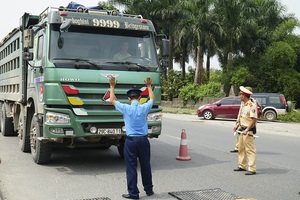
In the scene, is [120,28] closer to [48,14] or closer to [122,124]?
[48,14]

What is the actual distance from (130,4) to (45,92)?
37.2m

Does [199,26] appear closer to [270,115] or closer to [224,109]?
[224,109]

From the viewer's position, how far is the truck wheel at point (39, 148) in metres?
7.89

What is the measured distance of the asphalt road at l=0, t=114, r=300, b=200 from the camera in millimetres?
6277

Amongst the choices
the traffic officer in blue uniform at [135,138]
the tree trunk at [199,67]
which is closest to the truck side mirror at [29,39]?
the traffic officer in blue uniform at [135,138]

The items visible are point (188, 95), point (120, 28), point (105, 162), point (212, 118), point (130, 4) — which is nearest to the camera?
point (120, 28)

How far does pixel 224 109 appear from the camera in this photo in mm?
23859

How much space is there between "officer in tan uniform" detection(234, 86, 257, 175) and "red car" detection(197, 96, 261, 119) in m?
15.6

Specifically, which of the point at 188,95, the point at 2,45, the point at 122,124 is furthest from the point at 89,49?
the point at 188,95

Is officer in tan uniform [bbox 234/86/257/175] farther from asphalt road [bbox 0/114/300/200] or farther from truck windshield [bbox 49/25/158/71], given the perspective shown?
truck windshield [bbox 49/25/158/71]

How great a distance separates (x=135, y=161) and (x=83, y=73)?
6.98 ft

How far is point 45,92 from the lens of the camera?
723 centimetres

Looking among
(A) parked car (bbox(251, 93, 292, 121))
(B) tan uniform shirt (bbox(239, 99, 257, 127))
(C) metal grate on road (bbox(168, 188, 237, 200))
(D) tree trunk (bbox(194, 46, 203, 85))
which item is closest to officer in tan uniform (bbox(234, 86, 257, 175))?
(B) tan uniform shirt (bbox(239, 99, 257, 127))

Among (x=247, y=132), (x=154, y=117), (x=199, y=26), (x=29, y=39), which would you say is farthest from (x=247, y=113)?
(x=199, y=26)
